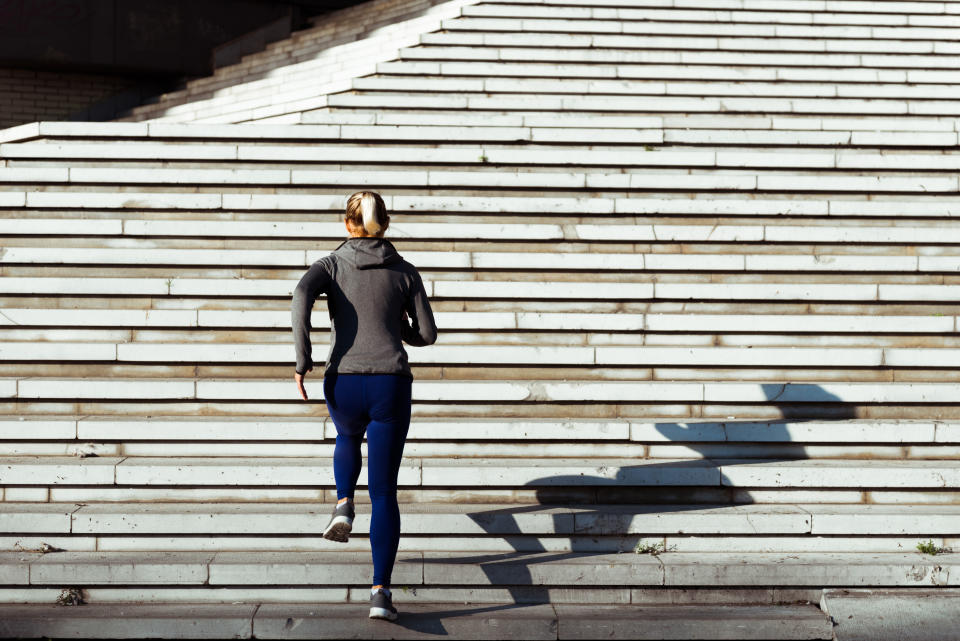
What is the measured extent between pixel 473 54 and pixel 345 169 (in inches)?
78.6

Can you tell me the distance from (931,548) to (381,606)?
2621 millimetres

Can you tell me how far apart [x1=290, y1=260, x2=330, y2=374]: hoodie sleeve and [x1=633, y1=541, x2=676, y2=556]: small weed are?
1.78 m

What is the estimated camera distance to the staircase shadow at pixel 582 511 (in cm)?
379

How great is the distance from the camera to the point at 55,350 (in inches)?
193

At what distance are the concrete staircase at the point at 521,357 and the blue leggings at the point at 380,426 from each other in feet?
1.31

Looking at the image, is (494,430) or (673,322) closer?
(494,430)

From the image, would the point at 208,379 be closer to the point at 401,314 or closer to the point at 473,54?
the point at 401,314

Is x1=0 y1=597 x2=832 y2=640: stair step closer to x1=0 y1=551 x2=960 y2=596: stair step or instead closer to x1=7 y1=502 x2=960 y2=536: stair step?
x1=0 y1=551 x2=960 y2=596: stair step

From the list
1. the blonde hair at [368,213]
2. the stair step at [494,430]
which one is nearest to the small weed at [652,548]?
the stair step at [494,430]

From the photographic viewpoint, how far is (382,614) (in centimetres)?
332

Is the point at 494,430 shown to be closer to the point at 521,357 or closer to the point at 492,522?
the point at 521,357

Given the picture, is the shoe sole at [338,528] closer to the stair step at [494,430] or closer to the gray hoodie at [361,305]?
the gray hoodie at [361,305]

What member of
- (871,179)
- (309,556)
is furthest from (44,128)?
(871,179)

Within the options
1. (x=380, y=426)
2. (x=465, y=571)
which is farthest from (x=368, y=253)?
(x=465, y=571)
